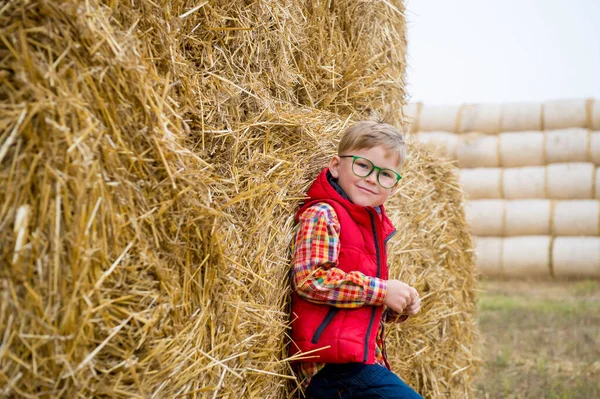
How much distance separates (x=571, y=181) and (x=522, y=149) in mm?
777

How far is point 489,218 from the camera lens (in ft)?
30.0

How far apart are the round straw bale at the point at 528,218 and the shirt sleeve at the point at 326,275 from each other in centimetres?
690

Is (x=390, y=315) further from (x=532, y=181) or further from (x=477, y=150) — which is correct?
(x=477, y=150)

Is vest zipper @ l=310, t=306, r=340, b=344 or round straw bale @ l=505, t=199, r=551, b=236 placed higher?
vest zipper @ l=310, t=306, r=340, b=344

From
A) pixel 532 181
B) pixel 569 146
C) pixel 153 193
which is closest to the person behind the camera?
pixel 153 193

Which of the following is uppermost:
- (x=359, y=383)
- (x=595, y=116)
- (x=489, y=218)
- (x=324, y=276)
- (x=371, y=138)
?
(x=595, y=116)

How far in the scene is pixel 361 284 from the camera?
99.1 inches

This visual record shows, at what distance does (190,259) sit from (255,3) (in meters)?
1.18

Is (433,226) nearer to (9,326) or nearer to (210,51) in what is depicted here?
(210,51)

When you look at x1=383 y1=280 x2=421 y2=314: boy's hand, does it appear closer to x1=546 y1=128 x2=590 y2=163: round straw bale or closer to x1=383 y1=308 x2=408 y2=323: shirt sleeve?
x1=383 y1=308 x2=408 y2=323: shirt sleeve

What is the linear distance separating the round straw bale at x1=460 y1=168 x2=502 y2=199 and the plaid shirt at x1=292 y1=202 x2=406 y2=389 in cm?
696

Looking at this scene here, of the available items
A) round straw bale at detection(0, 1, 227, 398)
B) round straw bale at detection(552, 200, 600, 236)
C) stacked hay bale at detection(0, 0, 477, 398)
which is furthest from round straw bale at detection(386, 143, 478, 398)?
round straw bale at detection(552, 200, 600, 236)

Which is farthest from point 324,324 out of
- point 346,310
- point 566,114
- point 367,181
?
point 566,114

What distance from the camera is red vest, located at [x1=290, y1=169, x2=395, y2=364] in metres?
2.49
